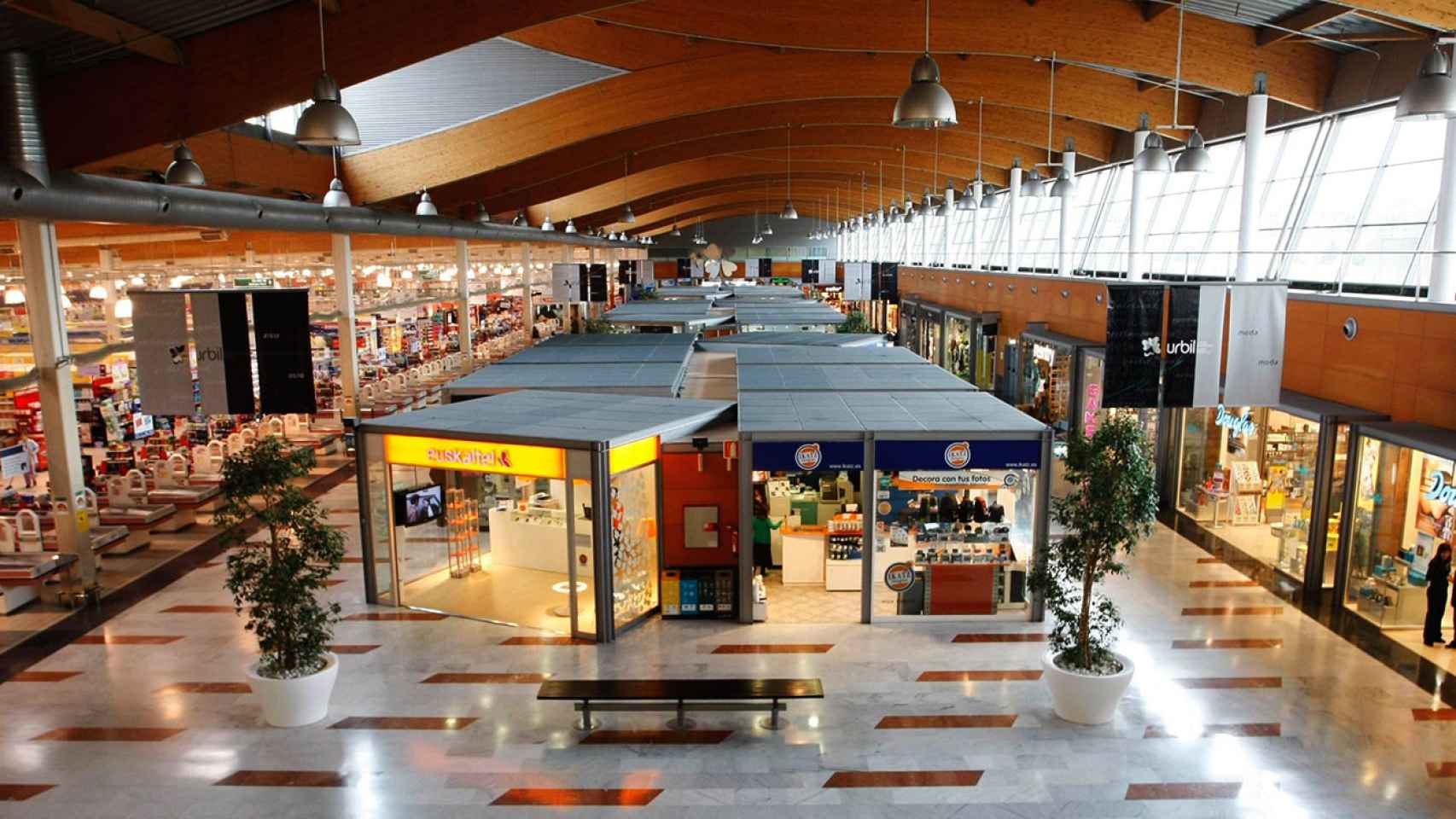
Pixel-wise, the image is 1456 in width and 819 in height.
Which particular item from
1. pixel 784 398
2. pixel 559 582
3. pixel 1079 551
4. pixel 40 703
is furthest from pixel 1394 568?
pixel 40 703

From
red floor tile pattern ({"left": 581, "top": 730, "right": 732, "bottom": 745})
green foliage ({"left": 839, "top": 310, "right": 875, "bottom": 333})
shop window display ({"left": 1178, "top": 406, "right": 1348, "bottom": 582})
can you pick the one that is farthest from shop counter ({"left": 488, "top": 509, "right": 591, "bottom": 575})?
green foliage ({"left": 839, "top": 310, "right": 875, "bottom": 333})

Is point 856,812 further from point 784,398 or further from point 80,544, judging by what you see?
point 80,544

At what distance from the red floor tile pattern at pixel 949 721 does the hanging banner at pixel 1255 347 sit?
4382 mm

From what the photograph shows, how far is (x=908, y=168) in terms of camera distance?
102 ft

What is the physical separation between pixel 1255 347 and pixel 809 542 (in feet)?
15.8

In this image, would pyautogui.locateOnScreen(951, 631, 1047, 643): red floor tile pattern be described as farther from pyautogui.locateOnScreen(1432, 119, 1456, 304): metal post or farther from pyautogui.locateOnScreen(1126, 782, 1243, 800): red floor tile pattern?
pyautogui.locateOnScreen(1432, 119, 1456, 304): metal post

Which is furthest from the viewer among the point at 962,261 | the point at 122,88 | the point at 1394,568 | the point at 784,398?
the point at 962,261

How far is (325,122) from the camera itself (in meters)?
6.20

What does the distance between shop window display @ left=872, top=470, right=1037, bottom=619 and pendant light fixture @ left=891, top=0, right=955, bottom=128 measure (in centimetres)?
380

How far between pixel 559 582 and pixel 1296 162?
1288 centimetres

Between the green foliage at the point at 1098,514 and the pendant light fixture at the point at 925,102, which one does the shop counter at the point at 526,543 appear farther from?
the pendant light fixture at the point at 925,102

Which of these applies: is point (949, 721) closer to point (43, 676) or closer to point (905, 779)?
point (905, 779)

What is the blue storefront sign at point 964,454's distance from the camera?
8.98 metres

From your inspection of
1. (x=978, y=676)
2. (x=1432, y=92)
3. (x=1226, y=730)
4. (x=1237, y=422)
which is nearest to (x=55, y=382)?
(x=978, y=676)
